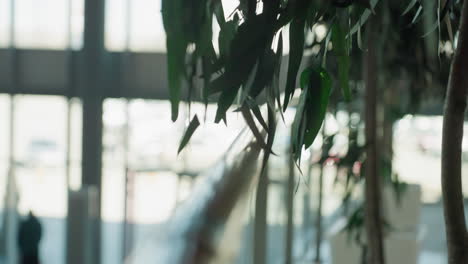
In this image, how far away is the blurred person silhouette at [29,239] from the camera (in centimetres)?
126

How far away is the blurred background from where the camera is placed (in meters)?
7.26

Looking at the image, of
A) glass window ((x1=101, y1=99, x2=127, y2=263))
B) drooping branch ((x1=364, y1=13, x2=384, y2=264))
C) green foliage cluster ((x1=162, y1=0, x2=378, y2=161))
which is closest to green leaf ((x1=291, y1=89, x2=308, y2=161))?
green foliage cluster ((x1=162, y1=0, x2=378, y2=161))

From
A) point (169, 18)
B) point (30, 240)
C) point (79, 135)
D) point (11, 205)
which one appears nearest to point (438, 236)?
point (79, 135)

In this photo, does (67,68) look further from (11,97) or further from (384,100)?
(384,100)

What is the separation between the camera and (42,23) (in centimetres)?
757

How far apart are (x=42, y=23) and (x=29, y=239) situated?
6.50 metres

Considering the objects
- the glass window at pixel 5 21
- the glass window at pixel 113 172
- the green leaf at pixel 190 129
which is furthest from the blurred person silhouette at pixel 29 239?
the glass window at pixel 5 21

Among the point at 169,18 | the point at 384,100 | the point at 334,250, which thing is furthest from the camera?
the point at 334,250

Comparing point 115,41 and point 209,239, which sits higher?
point 115,41

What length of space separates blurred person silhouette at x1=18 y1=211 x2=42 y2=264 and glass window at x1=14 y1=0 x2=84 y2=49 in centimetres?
599

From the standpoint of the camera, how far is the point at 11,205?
26.5 ft

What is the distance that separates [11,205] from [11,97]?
1.17 m

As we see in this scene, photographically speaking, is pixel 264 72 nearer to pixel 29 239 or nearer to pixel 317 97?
pixel 317 97

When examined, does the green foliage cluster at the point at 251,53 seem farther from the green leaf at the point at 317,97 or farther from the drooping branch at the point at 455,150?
the drooping branch at the point at 455,150
